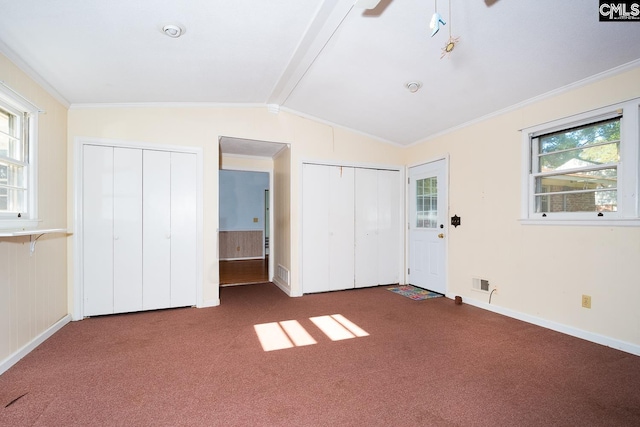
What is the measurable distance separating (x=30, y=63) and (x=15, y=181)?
0.98 metres

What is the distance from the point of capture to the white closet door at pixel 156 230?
11.7 ft

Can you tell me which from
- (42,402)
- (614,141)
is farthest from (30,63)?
(614,141)

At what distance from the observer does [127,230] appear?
3.48 metres

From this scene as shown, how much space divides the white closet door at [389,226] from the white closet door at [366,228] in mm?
78

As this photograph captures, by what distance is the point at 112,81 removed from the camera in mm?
2904

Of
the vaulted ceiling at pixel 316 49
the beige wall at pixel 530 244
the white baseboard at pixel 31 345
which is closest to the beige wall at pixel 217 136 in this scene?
the vaulted ceiling at pixel 316 49

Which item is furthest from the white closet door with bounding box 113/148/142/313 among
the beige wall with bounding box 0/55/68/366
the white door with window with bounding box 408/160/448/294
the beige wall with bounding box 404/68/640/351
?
the beige wall with bounding box 404/68/640/351

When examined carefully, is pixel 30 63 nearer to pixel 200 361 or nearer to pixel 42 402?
pixel 42 402

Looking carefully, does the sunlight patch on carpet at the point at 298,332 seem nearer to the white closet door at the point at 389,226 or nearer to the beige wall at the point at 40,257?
the white closet door at the point at 389,226

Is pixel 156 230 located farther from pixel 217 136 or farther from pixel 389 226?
pixel 389 226

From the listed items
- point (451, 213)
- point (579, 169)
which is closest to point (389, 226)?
point (451, 213)

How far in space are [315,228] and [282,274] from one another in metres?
1.00

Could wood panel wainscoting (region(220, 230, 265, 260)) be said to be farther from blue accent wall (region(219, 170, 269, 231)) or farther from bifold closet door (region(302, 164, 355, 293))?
bifold closet door (region(302, 164, 355, 293))

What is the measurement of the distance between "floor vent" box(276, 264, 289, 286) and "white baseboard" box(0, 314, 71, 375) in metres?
2.59
